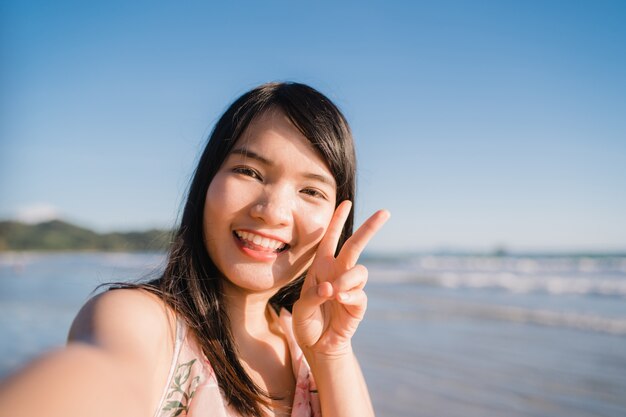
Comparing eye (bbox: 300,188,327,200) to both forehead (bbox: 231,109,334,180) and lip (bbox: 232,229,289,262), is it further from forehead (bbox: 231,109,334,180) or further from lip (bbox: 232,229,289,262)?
lip (bbox: 232,229,289,262)

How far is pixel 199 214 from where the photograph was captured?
178cm

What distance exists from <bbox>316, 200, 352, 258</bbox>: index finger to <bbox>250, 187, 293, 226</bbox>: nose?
145mm

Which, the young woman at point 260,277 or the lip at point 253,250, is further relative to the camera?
the lip at point 253,250

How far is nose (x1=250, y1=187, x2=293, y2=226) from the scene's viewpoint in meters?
1.59

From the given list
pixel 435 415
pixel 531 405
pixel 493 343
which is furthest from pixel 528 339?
pixel 435 415

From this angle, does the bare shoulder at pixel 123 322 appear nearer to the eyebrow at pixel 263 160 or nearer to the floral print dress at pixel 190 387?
the floral print dress at pixel 190 387

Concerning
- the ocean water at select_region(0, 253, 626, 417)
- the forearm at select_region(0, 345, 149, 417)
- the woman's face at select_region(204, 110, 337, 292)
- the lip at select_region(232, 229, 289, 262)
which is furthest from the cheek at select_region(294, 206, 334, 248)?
the forearm at select_region(0, 345, 149, 417)

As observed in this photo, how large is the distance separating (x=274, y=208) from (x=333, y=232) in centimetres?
23

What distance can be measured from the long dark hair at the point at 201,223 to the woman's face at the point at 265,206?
0.05 m

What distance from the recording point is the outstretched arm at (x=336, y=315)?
5.08 feet

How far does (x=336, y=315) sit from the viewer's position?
5.50 ft

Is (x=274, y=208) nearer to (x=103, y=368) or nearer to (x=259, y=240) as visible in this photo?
(x=259, y=240)

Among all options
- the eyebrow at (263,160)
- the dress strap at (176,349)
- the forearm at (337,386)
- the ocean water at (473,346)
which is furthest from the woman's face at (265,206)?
the ocean water at (473,346)

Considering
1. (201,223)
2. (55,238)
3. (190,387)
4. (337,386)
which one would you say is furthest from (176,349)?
(55,238)
